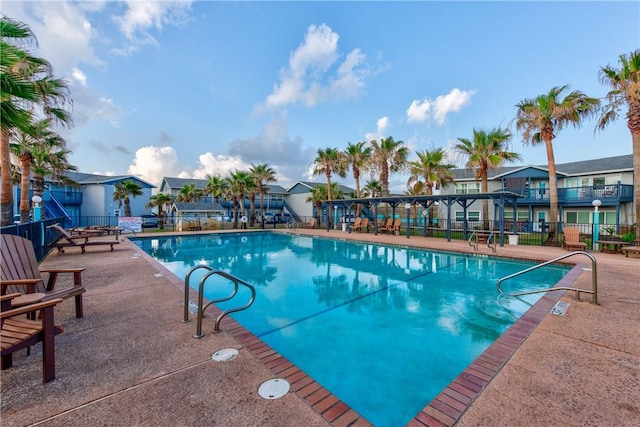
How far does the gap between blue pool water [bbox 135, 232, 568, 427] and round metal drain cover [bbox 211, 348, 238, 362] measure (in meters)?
1.20

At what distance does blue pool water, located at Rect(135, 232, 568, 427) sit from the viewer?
359 cm

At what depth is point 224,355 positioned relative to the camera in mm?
3111

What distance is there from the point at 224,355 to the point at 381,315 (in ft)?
11.9

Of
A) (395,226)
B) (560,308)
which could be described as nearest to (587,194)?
(395,226)

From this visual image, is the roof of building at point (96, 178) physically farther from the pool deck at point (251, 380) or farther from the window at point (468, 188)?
the window at point (468, 188)

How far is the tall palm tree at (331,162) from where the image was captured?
24.6 m

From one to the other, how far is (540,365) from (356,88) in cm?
1966

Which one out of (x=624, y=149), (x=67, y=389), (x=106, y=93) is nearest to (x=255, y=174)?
(x=106, y=93)

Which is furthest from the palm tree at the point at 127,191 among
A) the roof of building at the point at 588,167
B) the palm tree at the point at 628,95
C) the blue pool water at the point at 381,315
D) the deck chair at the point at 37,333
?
the palm tree at the point at 628,95

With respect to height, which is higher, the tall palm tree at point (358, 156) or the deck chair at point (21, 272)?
the tall palm tree at point (358, 156)

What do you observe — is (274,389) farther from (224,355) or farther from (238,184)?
(238,184)

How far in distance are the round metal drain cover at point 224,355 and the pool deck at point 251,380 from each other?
3.0 inches

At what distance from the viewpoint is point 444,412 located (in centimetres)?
225

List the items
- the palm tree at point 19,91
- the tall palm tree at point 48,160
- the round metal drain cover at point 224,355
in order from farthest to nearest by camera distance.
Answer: the tall palm tree at point 48,160 < the palm tree at point 19,91 < the round metal drain cover at point 224,355
